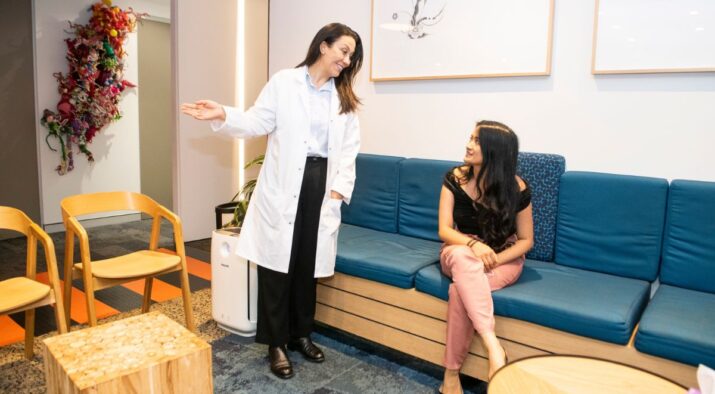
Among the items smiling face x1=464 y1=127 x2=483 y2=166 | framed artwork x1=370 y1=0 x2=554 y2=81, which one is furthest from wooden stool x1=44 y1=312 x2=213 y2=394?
framed artwork x1=370 y1=0 x2=554 y2=81

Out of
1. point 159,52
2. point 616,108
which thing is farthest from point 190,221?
point 616,108

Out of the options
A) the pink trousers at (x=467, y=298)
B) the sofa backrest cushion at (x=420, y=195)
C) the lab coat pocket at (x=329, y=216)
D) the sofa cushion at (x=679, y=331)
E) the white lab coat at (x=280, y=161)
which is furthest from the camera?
the sofa backrest cushion at (x=420, y=195)

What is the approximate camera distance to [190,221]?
4.31m

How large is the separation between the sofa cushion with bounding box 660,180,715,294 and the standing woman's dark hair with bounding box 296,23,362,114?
1425 millimetres

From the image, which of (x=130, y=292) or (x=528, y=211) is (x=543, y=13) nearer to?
(x=528, y=211)

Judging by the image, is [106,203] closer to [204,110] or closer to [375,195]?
[204,110]

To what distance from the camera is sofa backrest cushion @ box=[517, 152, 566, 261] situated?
2434mm

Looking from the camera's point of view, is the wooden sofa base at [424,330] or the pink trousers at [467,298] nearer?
the wooden sofa base at [424,330]

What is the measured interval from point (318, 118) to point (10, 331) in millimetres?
1929

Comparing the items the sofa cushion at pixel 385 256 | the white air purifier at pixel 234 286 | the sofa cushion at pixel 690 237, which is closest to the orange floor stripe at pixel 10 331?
the white air purifier at pixel 234 286

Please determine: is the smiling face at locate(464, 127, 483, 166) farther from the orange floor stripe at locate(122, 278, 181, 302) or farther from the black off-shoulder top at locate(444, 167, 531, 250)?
the orange floor stripe at locate(122, 278, 181, 302)

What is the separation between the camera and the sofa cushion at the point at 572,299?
177 cm

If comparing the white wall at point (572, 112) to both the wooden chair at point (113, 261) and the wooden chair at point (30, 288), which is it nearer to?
the wooden chair at point (113, 261)

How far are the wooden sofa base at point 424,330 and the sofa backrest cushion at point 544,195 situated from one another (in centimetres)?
63
